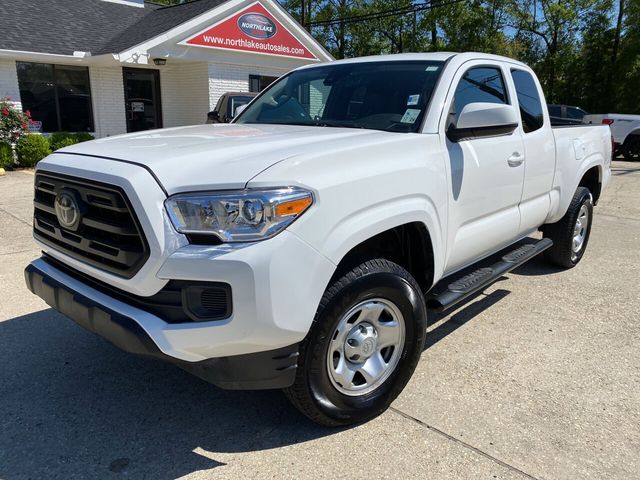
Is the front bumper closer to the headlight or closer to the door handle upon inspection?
the headlight

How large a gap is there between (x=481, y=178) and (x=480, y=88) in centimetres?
78

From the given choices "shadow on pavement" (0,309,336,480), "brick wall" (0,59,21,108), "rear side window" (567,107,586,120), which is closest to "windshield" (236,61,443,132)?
"shadow on pavement" (0,309,336,480)

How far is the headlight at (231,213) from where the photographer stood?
7.16ft

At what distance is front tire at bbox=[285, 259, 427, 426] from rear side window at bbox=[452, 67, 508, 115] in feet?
4.63

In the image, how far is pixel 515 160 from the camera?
152 inches

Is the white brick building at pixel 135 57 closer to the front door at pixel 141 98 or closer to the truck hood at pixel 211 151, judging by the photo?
the front door at pixel 141 98

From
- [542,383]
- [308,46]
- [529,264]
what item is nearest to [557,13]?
[308,46]

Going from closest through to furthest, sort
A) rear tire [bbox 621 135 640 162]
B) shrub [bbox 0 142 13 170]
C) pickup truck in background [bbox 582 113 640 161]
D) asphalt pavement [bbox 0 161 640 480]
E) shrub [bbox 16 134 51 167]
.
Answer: asphalt pavement [bbox 0 161 640 480], shrub [bbox 0 142 13 170], shrub [bbox 16 134 51 167], pickup truck in background [bbox 582 113 640 161], rear tire [bbox 621 135 640 162]

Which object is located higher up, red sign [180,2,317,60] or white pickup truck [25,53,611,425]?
red sign [180,2,317,60]

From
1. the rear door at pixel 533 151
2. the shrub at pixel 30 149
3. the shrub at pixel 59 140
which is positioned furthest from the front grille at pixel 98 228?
the shrub at pixel 59 140

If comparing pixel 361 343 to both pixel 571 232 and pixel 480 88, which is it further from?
pixel 571 232

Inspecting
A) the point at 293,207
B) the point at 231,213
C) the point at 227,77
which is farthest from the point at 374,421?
the point at 227,77

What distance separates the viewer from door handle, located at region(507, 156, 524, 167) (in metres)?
3.80

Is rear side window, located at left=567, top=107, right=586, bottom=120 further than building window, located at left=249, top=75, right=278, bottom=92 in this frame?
No
